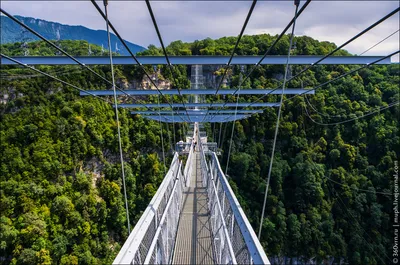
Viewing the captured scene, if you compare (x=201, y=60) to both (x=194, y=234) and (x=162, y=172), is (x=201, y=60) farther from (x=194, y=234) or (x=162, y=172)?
(x=162, y=172)

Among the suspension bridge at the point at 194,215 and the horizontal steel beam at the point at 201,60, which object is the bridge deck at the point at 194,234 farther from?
the horizontal steel beam at the point at 201,60

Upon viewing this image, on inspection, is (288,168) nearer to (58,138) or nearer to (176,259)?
(58,138)

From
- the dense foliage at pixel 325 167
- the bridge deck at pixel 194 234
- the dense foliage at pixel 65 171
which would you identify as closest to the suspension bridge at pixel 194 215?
the bridge deck at pixel 194 234

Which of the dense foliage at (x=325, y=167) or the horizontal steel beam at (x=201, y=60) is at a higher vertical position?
the horizontal steel beam at (x=201, y=60)

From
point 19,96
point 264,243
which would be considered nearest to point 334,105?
point 264,243

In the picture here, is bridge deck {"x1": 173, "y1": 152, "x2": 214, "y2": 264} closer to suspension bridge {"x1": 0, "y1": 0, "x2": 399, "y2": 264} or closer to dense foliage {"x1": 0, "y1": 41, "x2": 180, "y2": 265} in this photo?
suspension bridge {"x1": 0, "y1": 0, "x2": 399, "y2": 264}

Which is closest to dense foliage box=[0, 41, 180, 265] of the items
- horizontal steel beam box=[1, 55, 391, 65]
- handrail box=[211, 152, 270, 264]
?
horizontal steel beam box=[1, 55, 391, 65]
